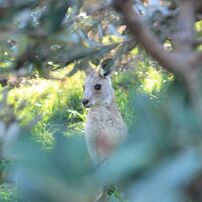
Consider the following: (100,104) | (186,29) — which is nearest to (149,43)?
(186,29)

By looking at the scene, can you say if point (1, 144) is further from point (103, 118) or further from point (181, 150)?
point (103, 118)

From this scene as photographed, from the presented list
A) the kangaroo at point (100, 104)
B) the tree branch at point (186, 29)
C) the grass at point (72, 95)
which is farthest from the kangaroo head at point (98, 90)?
the tree branch at point (186, 29)

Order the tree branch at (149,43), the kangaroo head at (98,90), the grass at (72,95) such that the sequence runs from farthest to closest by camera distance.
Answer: the grass at (72,95) < the kangaroo head at (98,90) < the tree branch at (149,43)

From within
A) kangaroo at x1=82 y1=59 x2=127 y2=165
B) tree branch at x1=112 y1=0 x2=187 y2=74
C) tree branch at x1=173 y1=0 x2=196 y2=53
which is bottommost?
kangaroo at x1=82 y1=59 x2=127 y2=165

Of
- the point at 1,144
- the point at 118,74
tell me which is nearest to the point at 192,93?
the point at 1,144

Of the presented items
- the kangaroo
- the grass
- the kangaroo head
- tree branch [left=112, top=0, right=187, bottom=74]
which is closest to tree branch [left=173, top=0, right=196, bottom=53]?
tree branch [left=112, top=0, right=187, bottom=74]

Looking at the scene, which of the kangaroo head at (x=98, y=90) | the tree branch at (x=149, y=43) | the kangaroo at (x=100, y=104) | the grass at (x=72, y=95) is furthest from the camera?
the grass at (x=72, y=95)

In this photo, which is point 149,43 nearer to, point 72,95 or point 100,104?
point 100,104

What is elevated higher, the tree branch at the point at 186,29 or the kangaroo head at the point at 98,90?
→ the tree branch at the point at 186,29

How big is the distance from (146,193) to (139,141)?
0.21ft

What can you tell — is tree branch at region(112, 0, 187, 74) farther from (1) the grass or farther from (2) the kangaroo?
(1) the grass

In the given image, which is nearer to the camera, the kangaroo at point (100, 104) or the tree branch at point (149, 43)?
the tree branch at point (149, 43)

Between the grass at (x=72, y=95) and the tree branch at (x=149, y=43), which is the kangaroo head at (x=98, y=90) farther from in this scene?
the tree branch at (x=149, y=43)

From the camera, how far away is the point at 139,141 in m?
0.52
